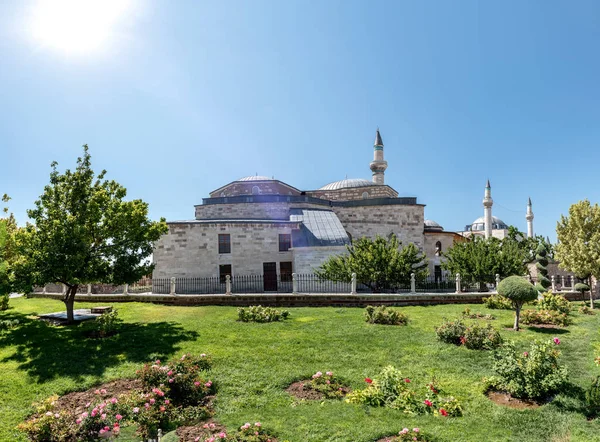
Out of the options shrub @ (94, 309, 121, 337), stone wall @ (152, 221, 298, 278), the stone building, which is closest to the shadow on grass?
shrub @ (94, 309, 121, 337)

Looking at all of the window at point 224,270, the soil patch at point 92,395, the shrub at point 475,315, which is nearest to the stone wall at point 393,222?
the window at point 224,270

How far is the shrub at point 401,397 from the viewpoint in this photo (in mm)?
6922

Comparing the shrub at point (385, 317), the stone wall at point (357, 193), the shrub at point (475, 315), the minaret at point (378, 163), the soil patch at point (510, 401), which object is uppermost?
the minaret at point (378, 163)

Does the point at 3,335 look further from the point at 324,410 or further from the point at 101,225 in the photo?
the point at 324,410

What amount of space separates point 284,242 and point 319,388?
16.1 metres

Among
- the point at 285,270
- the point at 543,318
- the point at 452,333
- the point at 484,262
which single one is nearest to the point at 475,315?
the point at 543,318

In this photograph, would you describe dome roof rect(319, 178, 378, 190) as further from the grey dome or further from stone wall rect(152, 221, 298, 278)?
the grey dome

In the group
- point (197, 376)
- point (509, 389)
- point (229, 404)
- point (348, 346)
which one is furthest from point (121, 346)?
point (509, 389)

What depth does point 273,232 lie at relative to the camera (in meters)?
23.3

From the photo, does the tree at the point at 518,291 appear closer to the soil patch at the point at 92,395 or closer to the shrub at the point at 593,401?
the shrub at the point at 593,401

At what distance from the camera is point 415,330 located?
12164 millimetres

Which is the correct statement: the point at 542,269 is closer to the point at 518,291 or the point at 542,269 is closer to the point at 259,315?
the point at 518,291

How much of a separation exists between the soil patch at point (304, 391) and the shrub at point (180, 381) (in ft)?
5.65

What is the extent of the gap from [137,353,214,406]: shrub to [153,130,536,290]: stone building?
14026 mm
